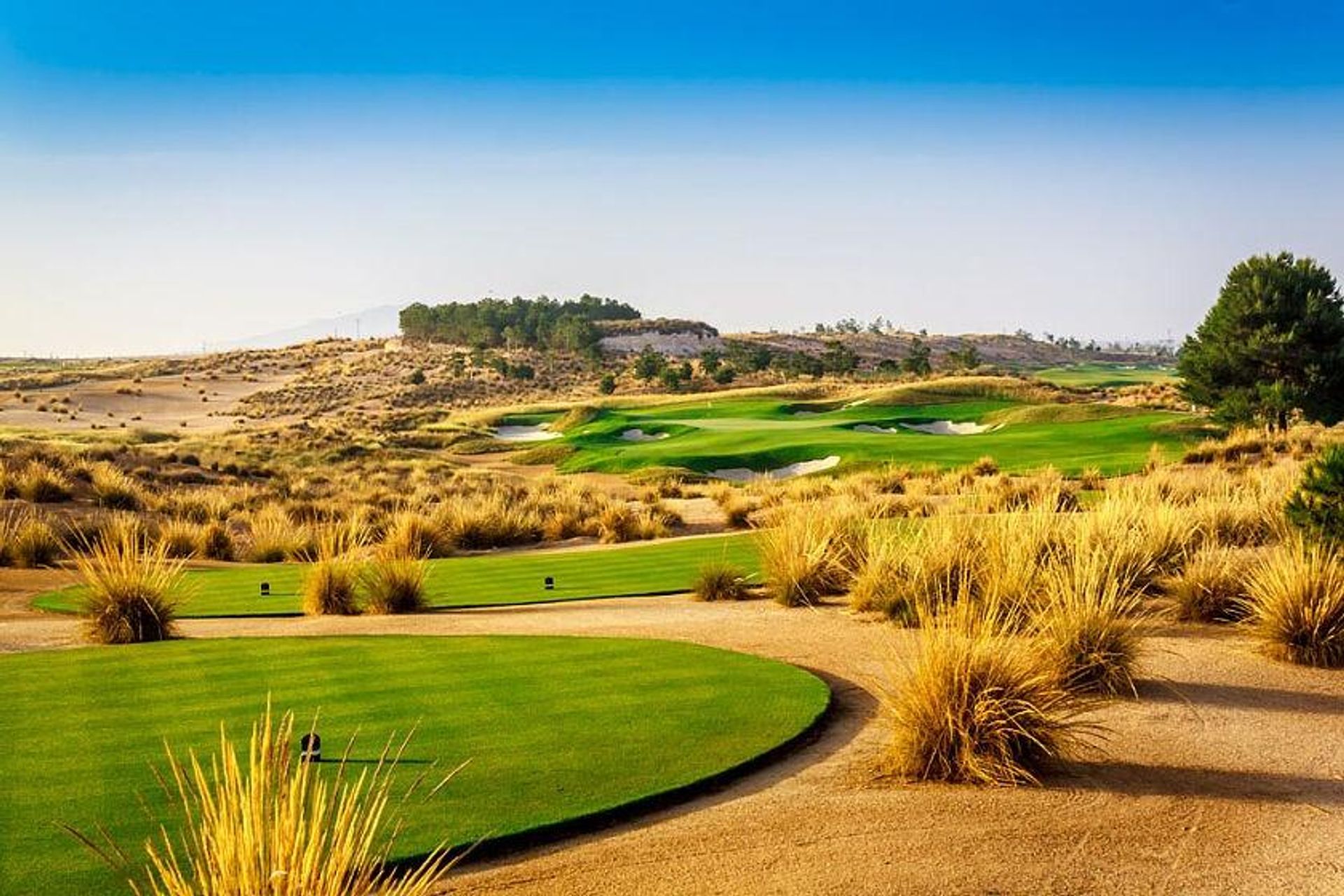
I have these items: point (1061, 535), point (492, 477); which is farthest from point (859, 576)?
point (492, 477)

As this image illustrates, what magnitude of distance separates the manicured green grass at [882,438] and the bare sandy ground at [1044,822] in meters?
19.4

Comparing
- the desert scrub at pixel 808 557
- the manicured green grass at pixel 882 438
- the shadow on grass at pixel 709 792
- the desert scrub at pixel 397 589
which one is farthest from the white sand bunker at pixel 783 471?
the shadow on grass at pixel 709 792

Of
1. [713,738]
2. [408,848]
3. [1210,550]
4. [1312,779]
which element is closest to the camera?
[408,848]

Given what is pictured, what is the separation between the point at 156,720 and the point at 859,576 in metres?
8.37

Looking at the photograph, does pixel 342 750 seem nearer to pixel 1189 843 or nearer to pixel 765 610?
pixel 1189 843

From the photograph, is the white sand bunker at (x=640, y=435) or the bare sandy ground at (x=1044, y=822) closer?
the bare sandy ground at (x=1044, y=822)

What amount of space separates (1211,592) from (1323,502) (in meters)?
1.91

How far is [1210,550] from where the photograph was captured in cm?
1473

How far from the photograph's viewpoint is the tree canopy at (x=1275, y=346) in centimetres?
3703

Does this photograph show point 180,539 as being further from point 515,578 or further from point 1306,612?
point 1306,612

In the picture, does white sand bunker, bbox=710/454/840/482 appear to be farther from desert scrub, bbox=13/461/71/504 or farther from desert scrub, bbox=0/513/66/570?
desert scrub, bbox=0/513/66/570

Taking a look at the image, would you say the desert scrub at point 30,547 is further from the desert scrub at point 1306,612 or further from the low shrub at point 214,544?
the desert scrub at point 1306,612

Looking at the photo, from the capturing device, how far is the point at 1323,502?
14.3 m

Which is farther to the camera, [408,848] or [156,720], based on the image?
[156,720]
